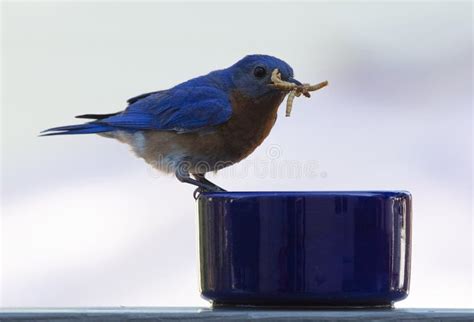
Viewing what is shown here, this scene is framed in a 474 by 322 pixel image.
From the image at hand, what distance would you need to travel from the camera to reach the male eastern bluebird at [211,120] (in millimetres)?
4578

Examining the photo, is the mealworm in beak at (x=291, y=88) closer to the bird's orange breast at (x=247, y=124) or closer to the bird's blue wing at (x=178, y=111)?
the bird's orange breast at (x=247, y=124)

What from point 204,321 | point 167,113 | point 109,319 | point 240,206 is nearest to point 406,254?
point 240,206

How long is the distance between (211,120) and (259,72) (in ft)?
1.11

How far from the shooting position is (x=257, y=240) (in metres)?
2.60

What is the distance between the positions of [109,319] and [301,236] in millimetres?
567

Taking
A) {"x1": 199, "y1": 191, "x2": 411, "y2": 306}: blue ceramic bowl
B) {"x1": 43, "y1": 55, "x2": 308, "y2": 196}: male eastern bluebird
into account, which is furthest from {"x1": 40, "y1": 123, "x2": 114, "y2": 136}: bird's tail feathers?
{"x1": 199, "y1": 191, "x2": 411, "y2": 306}: blue ceramic bowl

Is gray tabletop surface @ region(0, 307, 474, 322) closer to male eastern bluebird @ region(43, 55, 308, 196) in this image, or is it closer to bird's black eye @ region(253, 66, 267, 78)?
male eastern bluebird @ region(43, 55, 308, 196)

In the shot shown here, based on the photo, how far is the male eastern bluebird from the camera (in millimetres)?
4578

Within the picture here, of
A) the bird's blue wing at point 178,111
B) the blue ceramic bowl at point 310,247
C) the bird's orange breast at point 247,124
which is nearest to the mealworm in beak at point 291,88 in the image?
the bird's orange breast at point 247,124

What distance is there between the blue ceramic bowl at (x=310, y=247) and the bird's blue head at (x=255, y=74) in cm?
186

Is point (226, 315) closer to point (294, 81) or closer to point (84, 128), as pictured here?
point (294, 81)

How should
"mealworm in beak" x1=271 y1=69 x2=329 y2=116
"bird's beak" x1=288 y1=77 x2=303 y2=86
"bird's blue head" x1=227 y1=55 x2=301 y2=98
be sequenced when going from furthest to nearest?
"bird's blue head" x1=227 y1=55 x2=301 y2=98
"bird's beak" x1=288 y1=77 x2=303 y2=86
"mealworm in beak" x1=271 y1=69 x2=329 y2=116

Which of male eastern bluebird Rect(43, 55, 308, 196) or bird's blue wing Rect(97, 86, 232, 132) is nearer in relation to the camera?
male eastern bluebird Rect(43, 55, 308, 196)

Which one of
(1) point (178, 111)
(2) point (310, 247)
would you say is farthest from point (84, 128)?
(2) point (310, 247)
